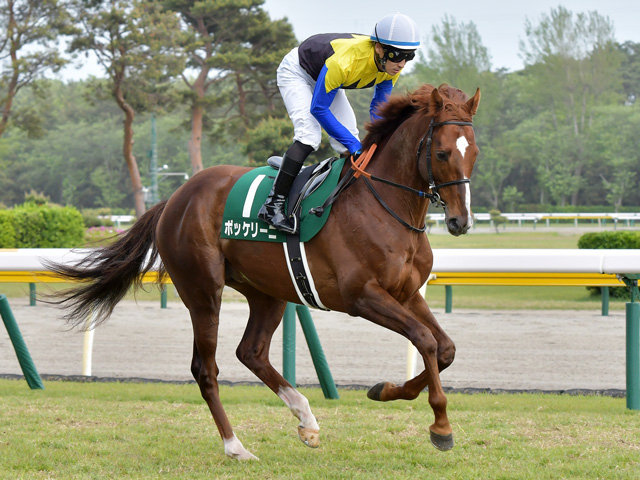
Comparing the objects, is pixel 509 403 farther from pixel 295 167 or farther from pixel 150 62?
pixel 150 62

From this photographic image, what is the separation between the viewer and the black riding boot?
13.6 ft

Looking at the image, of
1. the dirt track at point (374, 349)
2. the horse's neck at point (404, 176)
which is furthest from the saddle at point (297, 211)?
the dirt track at point (374, 349)

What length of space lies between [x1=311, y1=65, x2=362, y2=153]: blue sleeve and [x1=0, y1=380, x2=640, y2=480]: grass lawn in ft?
5.14

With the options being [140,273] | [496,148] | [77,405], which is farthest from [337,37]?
[496,148]

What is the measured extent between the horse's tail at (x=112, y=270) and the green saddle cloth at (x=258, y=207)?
0.76m

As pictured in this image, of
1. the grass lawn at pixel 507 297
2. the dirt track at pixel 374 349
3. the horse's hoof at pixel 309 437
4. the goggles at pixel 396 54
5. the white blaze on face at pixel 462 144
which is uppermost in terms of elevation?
the goggles at pixel 396 54

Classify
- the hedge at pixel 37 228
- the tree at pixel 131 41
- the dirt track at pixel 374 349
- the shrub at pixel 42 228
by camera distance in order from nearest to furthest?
the dirt track at pixel 374 349
the hedge at pixel 37 228
the shrub at pixel 42 228
the tree at pixel 131 41

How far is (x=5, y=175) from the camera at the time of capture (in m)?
58.4

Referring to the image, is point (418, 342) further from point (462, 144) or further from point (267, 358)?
point (267, 358)

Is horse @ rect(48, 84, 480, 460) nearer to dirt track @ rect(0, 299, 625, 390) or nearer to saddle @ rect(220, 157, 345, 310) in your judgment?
saddle @ rect(220, 157, 345, 310)

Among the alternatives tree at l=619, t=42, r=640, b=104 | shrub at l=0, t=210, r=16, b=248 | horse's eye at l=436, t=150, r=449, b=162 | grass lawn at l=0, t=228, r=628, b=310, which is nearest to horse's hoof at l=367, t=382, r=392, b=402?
horse's eye at l=436, t=150, r=449, b=162

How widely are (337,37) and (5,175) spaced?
193ft

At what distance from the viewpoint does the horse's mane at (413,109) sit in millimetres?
3777

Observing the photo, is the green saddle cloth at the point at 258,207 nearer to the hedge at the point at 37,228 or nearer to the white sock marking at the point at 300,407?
the white sock marking at the point at 300,407
